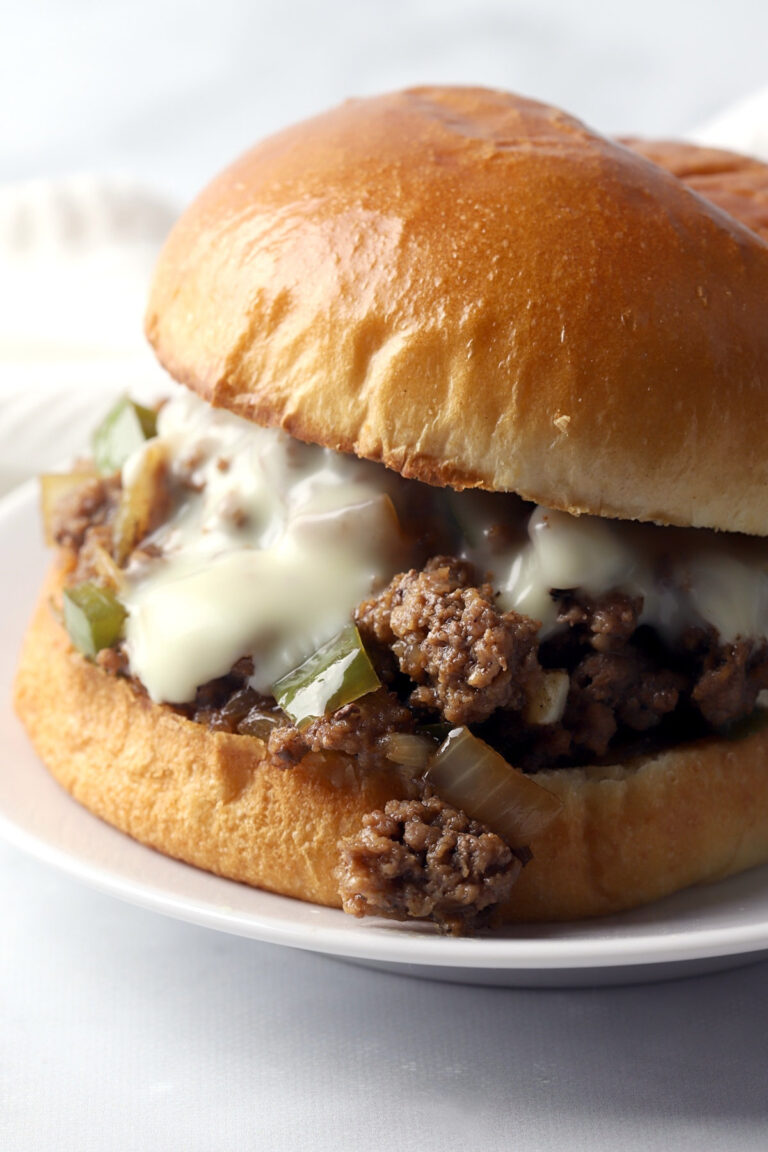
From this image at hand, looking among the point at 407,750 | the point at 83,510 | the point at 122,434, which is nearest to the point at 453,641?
the point at 407,750

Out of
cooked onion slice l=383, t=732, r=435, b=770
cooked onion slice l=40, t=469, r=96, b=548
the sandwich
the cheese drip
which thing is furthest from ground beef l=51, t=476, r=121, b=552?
cooked onion slice l=383, t=732, r=435, b=770

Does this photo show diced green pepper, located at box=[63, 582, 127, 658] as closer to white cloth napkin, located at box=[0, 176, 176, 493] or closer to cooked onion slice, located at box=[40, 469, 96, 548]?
cooked onion slice, located at box=[40, 469, 96, 548]

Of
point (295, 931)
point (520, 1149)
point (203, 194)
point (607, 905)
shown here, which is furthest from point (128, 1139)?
point (203, 194)

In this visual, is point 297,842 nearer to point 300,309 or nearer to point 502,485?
point 502,485

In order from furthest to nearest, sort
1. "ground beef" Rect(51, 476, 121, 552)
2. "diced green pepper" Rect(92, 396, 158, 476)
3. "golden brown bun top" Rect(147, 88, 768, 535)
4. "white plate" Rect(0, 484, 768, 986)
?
"diced green pepper" Rect(92, 396, 158, 476) → "ground beef" Rect(51, 476, 121, 552) → "golden brown bun top" Rect(147, 88, 768, 535) → "white plate" Rect(0, 484, 768, 986)

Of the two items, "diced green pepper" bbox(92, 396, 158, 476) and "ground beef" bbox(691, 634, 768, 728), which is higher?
"diced green pepper" bbox(92, 396, 158, 476)

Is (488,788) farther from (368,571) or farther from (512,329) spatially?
(512,329)
